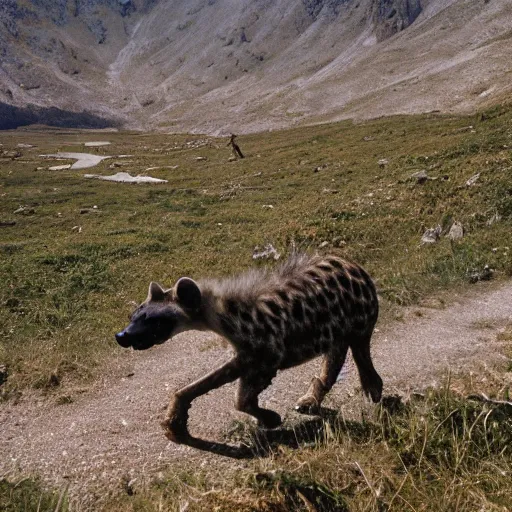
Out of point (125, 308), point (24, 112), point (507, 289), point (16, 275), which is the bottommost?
point (507, 289)

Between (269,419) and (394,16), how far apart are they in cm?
20051

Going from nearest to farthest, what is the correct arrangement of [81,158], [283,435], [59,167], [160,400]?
[283,435], [160,400], [59,167], [81,158]

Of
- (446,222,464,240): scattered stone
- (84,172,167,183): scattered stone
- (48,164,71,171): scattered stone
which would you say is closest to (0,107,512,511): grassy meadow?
(446,222,464,240): scattered stone

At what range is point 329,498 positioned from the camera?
→ 5137 mm

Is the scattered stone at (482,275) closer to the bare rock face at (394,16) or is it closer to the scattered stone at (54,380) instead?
the scattered stone at (54,380)

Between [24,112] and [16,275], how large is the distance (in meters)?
200

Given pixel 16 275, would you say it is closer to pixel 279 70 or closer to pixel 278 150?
pixel 278 150

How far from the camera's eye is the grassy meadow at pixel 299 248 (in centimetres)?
531

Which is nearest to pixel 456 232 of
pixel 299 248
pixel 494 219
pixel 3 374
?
pixel 494 219

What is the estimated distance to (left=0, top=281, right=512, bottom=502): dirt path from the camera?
649 cm

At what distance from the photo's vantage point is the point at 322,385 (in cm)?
721

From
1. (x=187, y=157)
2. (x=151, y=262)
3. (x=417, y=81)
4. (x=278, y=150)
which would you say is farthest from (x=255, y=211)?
(x=417, y=81)

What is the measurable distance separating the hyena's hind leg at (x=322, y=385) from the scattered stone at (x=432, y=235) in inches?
473

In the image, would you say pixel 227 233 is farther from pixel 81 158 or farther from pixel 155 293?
pixel 81 158
